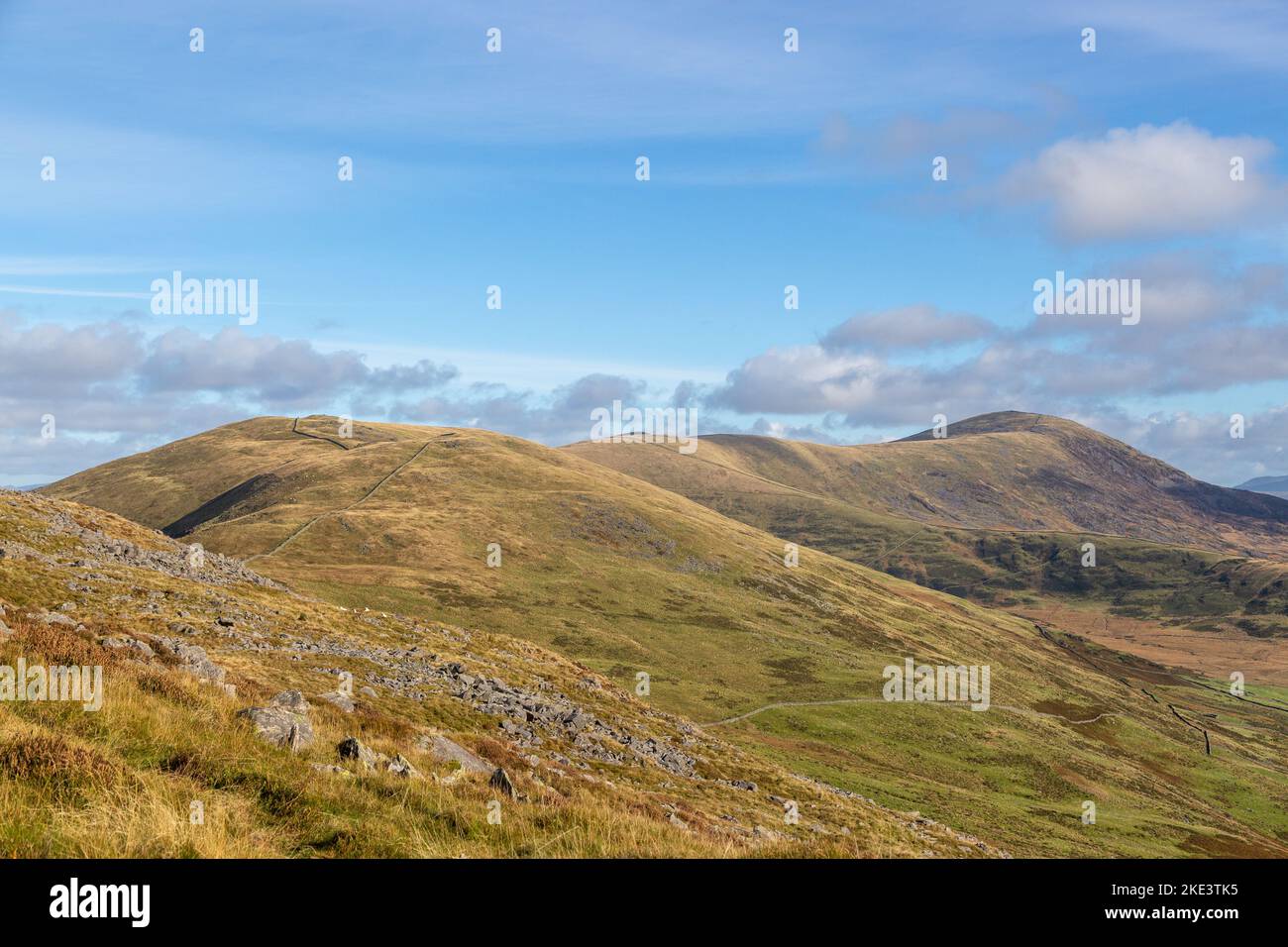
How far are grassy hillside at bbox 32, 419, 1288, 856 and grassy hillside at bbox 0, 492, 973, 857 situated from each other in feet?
119

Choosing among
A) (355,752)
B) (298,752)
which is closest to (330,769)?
(298,752)

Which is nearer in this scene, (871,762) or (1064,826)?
(1064,826)

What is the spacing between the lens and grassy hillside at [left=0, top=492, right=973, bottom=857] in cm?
1095

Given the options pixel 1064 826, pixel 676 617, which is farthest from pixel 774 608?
pixel 1064 826

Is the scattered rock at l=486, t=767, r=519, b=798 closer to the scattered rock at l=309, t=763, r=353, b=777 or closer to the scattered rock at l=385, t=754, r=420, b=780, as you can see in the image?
the scattered rock at l=385, t=754, r=420, b=780

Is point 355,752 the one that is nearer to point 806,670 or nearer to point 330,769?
point 330,769

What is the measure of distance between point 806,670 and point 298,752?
124 meters

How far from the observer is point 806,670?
13200cm

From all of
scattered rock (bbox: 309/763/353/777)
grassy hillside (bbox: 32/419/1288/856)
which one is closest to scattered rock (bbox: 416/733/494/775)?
scattered rock (bbox: 309/763/353/777)

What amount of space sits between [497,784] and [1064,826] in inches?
3094

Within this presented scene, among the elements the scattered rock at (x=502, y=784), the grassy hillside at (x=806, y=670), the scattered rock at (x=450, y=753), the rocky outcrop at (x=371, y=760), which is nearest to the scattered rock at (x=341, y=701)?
the scattered rock at (x=450, y=753)

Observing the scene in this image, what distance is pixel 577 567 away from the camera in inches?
6506
